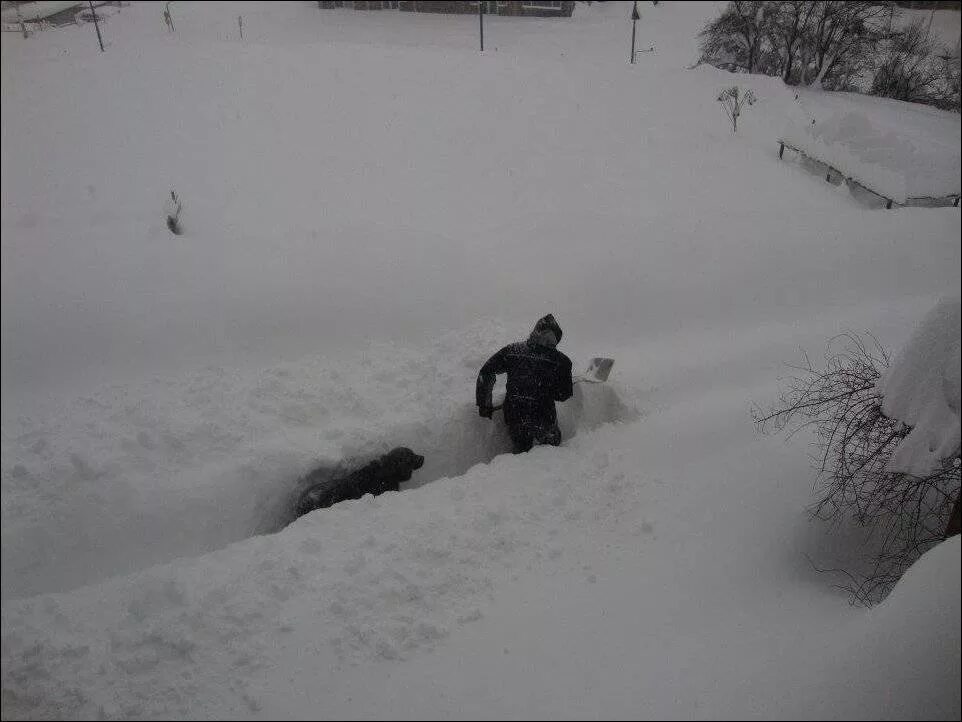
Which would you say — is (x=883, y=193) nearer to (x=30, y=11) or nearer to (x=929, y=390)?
(x=929, y=390)

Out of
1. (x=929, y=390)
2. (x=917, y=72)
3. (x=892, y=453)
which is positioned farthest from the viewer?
(x=917, y=72)

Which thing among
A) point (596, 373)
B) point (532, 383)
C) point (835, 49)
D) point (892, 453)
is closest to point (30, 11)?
point (532, 383)

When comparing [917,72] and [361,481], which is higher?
[917,72]

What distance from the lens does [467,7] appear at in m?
18.8

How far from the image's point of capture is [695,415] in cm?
451

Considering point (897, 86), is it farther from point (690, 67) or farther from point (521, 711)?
point (690, 67)

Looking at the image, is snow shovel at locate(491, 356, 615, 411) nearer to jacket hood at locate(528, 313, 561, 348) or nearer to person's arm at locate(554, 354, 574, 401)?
person's arm at locate(554, 354, 574, 401)

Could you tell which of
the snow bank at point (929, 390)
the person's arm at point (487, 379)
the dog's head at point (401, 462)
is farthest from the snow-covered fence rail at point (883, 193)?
the dog's head at point (401, 462)

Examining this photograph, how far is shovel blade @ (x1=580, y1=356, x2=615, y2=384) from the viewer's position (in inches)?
190

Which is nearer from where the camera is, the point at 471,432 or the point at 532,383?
the point at 532,383

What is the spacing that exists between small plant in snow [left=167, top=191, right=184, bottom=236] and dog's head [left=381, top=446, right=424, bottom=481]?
336 centimetres

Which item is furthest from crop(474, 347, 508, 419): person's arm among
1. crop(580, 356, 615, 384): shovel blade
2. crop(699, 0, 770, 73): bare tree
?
crop(699, 0, 770, 73): bare tree

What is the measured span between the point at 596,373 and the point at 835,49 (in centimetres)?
849

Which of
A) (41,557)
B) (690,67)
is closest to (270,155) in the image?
(41,557)
